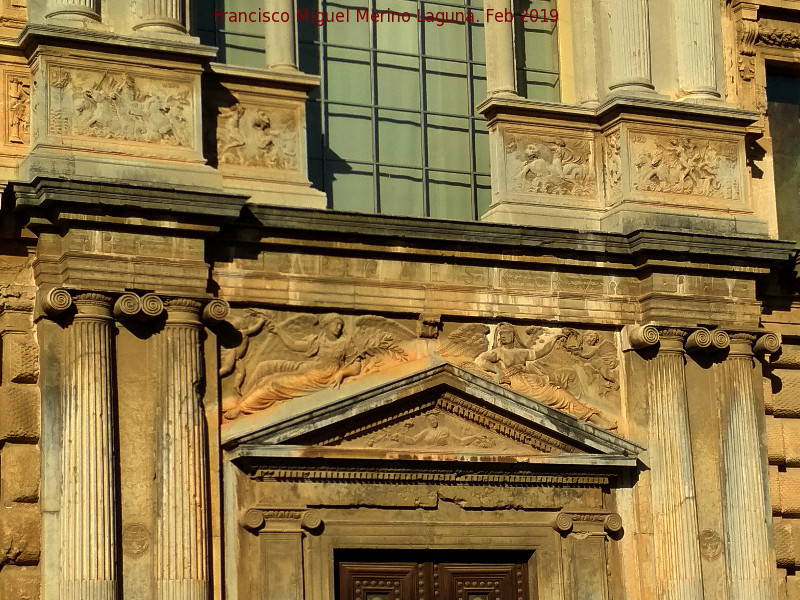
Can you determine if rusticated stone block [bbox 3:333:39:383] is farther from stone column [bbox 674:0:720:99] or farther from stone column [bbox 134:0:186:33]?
stone column [bbox 674:0:720:99]

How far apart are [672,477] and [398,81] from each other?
4108 mm

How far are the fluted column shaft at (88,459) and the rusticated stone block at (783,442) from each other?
5954 millimetres

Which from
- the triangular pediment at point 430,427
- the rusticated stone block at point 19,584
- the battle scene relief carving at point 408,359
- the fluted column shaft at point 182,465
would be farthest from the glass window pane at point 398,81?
the rusticated stone block at point 19,584

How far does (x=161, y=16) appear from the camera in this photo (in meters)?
14.0

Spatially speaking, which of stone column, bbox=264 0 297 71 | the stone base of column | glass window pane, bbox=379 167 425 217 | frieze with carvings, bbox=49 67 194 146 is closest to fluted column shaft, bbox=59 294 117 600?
the stone base of column

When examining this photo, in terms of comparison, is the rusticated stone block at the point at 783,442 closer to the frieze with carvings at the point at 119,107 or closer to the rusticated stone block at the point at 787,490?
the rusticated stone block at the point at 787,490

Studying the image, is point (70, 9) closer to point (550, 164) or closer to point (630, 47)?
point (550, 164)

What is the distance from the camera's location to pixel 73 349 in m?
13.2

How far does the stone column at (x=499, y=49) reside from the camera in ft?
51.3

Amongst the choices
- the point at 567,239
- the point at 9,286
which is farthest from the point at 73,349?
the point at 567,239

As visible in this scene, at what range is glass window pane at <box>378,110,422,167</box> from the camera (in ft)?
51.3

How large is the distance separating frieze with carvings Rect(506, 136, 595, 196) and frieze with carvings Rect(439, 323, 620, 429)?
123 cm

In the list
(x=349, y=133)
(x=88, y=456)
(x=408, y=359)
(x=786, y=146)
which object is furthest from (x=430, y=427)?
(x=786, y=146)

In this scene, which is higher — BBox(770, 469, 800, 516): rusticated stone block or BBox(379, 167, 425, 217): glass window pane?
BBox(379, 167, 425, 217): glass window pane
